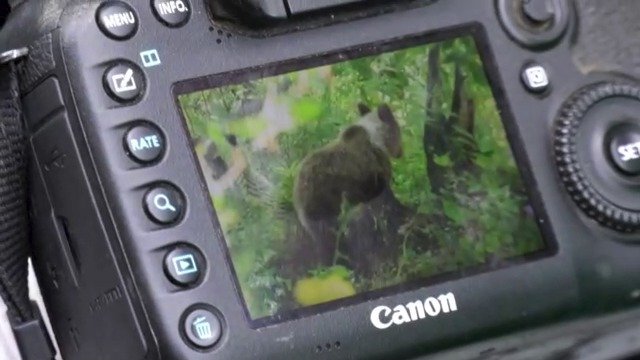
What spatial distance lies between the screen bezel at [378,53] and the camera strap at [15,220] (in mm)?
74

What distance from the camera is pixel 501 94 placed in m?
0.55

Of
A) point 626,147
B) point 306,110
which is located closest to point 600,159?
point 626,147

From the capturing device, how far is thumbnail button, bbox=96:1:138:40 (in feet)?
1.68

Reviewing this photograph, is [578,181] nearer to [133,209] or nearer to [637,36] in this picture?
[637,36]

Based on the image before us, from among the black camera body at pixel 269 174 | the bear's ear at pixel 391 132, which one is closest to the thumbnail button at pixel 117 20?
the black camera body at pixel 269 174

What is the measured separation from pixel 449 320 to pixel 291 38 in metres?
0.13

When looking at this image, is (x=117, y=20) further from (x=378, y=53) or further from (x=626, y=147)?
(x=626, y=147)

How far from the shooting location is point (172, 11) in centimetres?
52

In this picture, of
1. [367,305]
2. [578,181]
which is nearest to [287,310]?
[367,305]

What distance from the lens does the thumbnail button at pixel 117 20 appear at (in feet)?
1.68

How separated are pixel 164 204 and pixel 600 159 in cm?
19

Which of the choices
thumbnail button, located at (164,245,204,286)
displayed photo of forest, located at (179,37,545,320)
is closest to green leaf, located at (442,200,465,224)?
displayed photo of forest, located at (179,37,545,320)

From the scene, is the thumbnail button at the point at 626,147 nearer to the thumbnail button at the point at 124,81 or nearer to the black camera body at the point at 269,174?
the black camera body at the point at 269,174

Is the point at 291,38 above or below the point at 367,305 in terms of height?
above
